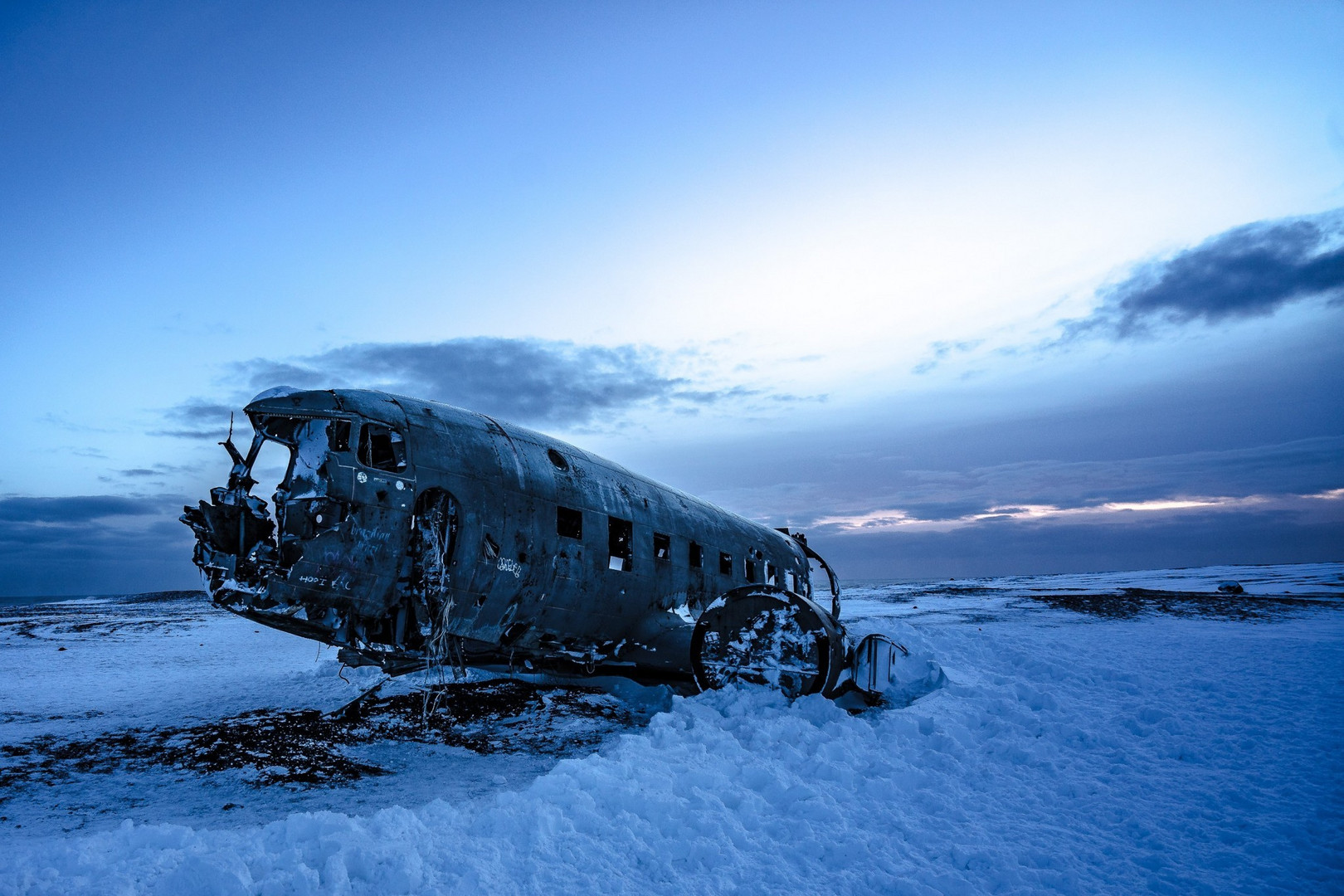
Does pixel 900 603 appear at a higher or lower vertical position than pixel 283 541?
lower

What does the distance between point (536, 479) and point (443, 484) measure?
6.30 feet

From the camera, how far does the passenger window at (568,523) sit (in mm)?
11797

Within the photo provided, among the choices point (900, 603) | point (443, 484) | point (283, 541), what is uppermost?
point (443, 484)

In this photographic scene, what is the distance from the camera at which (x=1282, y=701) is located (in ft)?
37.8

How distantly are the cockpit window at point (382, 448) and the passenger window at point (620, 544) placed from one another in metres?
4.29

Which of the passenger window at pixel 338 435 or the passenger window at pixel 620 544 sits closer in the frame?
the passenger window at pixel 338 435

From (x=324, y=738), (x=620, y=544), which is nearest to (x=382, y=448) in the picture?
(x=324, y=738)

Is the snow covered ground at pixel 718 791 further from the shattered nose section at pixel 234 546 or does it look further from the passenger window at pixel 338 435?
the passenger window at pixel 338 435

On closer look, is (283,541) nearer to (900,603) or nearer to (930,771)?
(930,771)

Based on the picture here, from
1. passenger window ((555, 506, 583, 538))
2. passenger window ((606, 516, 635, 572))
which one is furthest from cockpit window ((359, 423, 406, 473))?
passenger window ((606, 516, 635, 572))

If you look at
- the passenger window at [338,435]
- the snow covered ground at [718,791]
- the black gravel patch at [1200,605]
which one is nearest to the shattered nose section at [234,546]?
the passenger window at [338,435]

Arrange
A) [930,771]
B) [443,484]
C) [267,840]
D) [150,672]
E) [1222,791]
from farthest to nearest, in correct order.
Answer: [150,672] < [443,484] < [930,771] < [1222,791] < [267,840]

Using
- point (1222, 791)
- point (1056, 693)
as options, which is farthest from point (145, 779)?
point (1056, 693)

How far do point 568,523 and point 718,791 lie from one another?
19.0 feet
